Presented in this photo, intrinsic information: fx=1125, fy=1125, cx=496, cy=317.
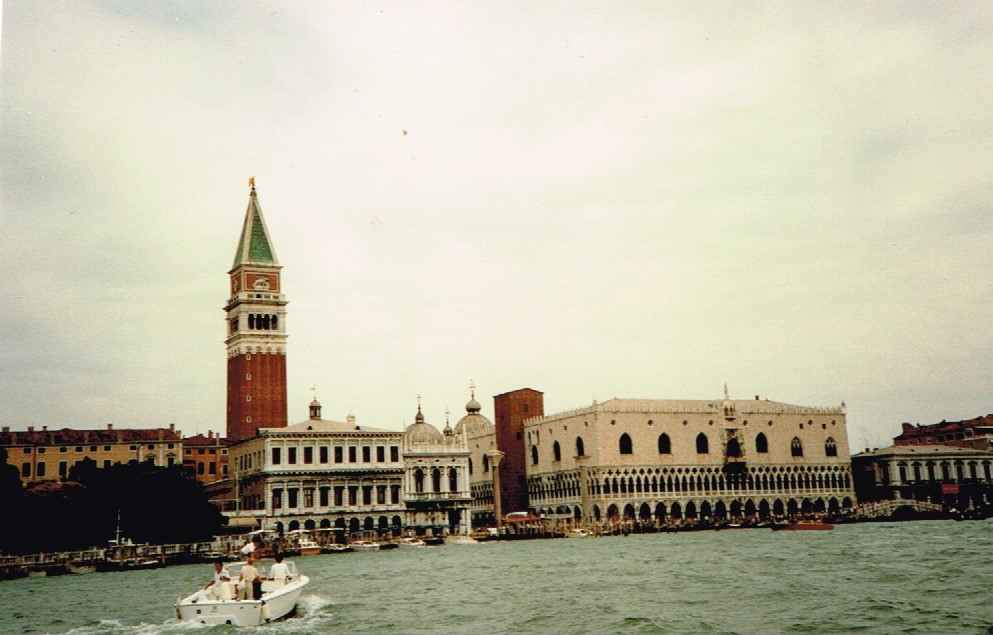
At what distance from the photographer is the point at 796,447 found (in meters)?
87.3

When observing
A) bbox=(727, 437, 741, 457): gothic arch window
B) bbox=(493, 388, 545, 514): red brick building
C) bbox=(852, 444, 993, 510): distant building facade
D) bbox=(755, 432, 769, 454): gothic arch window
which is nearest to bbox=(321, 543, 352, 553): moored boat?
bbox=(493, 388, 545, 514): red brick building

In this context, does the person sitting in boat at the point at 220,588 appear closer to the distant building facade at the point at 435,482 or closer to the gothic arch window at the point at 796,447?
the distant building facade at the point at 435,482

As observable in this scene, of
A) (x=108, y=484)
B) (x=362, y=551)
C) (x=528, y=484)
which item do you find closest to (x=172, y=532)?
(x=108, y=484)

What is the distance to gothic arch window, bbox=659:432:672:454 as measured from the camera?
8288 centimetres

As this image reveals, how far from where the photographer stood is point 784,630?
2056cm

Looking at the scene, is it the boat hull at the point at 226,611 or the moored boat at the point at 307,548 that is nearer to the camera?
the boat hull at the point at 226,611

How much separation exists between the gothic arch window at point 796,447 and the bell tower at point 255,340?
38692 mm

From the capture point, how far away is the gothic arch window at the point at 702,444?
275 feet

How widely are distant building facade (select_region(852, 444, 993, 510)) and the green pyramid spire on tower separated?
5036cm

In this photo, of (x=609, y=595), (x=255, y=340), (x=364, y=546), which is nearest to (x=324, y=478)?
(x=364, y=546)

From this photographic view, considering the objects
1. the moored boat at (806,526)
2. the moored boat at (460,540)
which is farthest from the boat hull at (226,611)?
the moored boat at (806,526)

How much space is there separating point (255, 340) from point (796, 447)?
42.0 metres

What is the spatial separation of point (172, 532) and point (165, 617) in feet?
98.2

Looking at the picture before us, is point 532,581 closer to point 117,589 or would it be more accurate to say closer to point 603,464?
point 117,589
